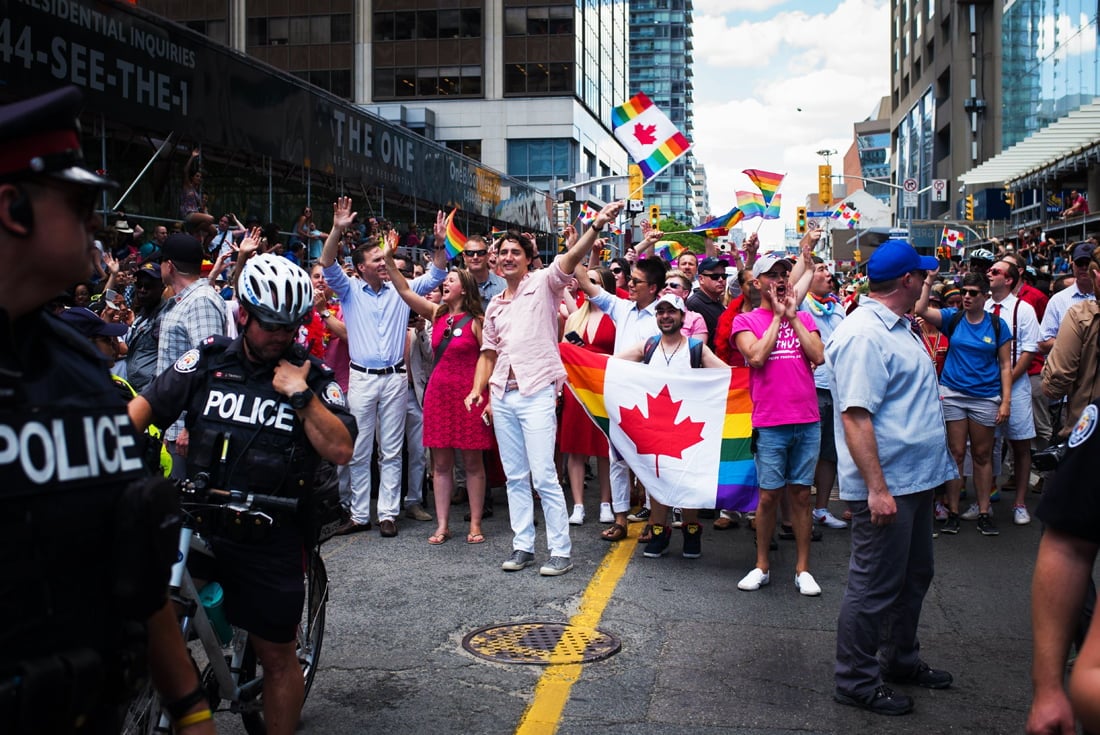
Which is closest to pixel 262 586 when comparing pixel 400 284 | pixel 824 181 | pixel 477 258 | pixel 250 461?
pixel 250 461

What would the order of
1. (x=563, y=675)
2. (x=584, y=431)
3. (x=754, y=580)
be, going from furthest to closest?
(x=584, y=431), (x=754, y=580), (x=563, y=675)

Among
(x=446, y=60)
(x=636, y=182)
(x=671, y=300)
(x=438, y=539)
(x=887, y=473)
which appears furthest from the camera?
(x=446, y=60)

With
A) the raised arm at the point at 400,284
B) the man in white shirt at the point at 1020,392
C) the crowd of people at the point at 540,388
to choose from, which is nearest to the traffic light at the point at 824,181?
the crowd of people at the point at 540,388

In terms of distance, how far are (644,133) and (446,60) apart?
51556 millimetres

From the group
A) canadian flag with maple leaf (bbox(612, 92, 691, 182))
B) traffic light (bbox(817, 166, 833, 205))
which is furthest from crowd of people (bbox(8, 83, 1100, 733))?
traffic light (bbox(817, 166, 833, 205))

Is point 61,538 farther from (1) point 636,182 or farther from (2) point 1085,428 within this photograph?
(1) point 636,182

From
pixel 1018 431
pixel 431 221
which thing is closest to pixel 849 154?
pixel 431 221

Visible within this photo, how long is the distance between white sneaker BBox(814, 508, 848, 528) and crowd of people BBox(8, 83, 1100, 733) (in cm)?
2

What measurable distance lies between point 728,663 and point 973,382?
4659 mm

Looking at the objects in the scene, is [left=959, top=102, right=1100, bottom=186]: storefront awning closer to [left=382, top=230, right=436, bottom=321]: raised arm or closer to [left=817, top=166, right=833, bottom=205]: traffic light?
[left=817, top=166, right=833, bottom=205]: traffic light

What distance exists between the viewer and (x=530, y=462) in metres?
7.81

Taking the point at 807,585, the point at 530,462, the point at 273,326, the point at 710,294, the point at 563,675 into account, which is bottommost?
the point at 563,675

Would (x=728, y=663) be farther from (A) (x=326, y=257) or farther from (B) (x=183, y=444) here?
(A) (x=326, y=257)

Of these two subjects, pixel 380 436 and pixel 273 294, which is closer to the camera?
pixel 273 294
